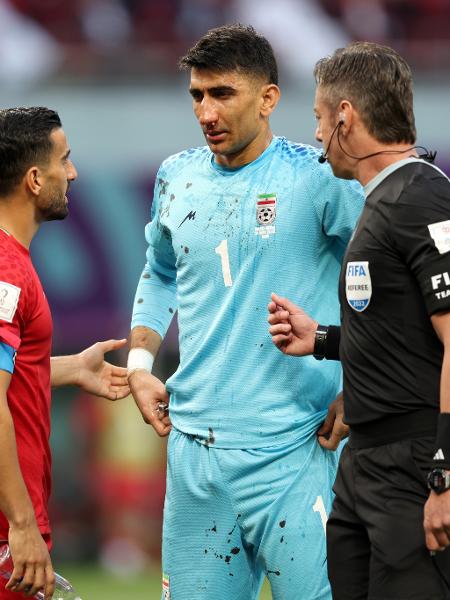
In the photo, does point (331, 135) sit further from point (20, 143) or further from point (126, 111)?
point (126, 111)

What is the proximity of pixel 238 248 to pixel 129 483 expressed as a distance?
6928 mm

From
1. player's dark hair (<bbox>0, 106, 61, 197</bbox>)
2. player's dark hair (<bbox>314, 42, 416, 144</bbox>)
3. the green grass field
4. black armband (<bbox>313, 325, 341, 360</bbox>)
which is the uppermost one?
player's dark hair (<bbox>314, 42, 416, 144</bbox>)

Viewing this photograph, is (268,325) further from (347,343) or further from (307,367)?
(347,343)

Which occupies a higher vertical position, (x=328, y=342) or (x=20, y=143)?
(x=20, y=143)

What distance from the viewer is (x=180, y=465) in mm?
4309

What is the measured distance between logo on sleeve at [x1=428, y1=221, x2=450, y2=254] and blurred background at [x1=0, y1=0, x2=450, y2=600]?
6983 millimetres

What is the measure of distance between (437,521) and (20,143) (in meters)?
1.86

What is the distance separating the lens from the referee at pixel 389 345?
3340 millimetres

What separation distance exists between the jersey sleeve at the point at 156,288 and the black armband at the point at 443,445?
1.63 metres

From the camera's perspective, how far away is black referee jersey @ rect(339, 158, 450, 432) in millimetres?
3346

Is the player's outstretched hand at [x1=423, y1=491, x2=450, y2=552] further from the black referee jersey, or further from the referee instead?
the black referee jersey

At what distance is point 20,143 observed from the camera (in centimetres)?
419

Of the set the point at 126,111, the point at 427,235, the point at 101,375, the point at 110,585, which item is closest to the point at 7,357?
the point at 101,375

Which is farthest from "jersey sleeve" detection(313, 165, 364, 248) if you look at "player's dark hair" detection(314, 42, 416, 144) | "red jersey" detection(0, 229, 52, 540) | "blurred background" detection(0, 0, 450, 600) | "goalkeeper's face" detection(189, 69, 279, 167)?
"blurred background" detection(0, 0, 450, 600)
